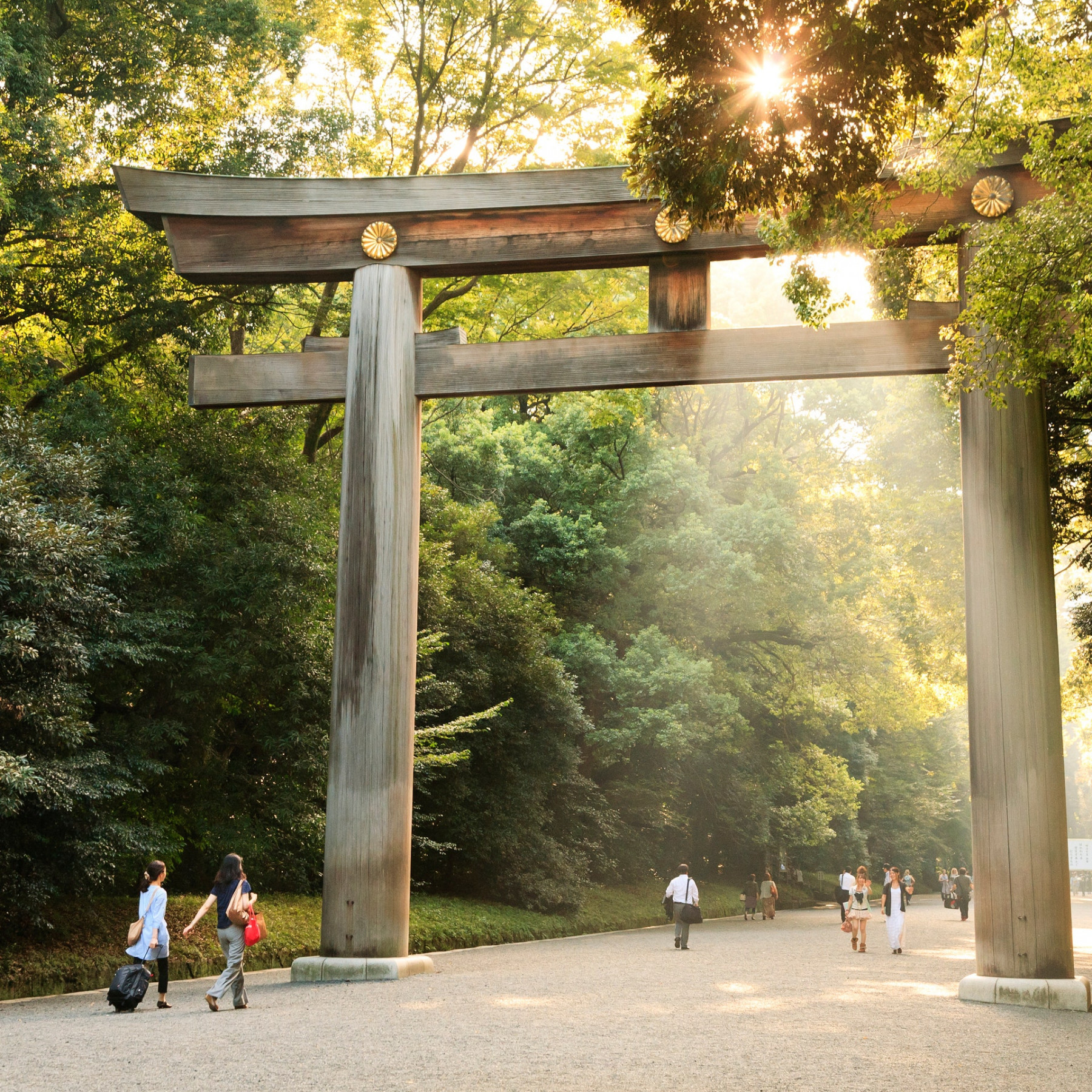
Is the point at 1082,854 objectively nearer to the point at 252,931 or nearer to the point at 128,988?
the point at 252,931

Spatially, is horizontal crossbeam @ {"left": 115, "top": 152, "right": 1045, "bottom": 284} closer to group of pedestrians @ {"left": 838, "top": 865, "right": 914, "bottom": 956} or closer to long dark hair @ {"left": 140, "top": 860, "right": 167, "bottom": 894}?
long dark hair @ {"left": 140, "top": 860, "right": 167, "bottom": 894}

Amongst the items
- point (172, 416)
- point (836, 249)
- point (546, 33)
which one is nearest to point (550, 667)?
point (172, 416)

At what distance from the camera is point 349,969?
967 cm

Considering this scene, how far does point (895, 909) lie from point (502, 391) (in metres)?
10.8

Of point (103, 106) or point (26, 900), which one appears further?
point (103, 106)

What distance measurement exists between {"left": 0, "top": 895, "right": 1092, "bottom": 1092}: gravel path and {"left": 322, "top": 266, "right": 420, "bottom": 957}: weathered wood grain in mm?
777

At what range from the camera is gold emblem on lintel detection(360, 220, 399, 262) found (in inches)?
433

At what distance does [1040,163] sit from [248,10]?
12.9m

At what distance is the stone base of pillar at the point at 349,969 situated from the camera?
966 cm

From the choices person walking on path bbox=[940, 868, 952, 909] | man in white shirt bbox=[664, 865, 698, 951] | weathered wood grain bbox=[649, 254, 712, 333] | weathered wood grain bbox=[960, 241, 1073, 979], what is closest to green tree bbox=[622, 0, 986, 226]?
weathered wood grain bbox=[649, 254, 712, 333]

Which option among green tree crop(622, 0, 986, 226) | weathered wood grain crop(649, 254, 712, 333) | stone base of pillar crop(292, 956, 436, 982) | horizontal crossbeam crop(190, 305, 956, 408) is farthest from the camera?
weathered wood grain crop(649, 254, 712, 333)

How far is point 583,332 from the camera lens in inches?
773

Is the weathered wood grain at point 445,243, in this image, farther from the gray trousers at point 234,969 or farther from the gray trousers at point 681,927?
the gray trousers at point 681,927

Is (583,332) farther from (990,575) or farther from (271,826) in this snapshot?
(990,575)
